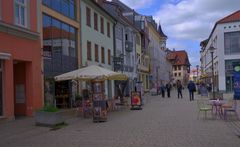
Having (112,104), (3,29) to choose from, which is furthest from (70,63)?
(3,29)

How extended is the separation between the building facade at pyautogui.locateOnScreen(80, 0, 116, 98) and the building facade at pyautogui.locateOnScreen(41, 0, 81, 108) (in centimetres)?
155

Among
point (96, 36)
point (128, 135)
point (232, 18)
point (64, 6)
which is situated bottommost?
point (128, 135)

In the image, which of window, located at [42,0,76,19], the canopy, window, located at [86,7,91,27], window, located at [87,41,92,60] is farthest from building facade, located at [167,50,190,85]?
the canopy

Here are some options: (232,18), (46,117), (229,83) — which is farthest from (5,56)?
(232,18)

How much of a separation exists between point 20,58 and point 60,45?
6747mm

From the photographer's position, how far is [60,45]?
28578 mm

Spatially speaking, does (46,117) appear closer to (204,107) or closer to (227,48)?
(204,107)

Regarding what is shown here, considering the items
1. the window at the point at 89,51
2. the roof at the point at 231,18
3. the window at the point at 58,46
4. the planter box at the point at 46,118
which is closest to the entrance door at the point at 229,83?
the roof at the point at 231,18

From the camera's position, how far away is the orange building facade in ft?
66.6

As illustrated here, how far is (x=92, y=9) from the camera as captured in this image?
36219 mm

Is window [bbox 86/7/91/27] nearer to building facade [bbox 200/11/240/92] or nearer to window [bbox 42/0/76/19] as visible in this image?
→ window [bbox 42/0/76/19]

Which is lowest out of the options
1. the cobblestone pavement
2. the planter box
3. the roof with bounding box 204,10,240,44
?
the cobblestone pavement

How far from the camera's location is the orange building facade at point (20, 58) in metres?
20.3

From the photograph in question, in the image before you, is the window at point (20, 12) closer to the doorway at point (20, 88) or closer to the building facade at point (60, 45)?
the doorway at point (20, 88)
